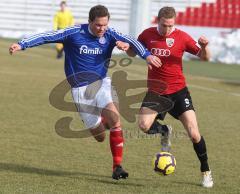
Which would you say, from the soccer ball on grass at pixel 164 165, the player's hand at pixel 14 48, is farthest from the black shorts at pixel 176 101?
the player's hand at pixel 14 48

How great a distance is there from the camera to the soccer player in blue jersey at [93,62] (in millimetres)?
9198

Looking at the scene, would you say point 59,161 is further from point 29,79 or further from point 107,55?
point 29,79

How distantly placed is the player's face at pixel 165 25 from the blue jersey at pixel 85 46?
360 millimetres

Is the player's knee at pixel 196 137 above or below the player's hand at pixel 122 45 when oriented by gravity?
below

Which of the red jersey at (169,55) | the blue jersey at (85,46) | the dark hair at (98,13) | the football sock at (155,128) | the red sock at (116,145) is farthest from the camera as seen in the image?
the football sock at (155,128)

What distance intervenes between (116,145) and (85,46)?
4.45 ft

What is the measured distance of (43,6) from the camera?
1710 inches

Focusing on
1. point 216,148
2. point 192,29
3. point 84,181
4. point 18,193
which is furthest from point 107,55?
point 192,29

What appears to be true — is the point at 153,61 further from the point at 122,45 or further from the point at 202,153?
the point at 202,153

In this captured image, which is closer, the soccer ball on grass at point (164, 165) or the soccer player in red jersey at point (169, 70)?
the soccer ball on grass at point (164, 165)

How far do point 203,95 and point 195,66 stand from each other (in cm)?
900

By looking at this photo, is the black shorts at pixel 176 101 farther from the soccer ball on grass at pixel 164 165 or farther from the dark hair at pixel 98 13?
the dark hair at pixel 98 13

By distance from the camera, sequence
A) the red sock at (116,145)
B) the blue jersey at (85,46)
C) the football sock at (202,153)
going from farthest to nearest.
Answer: the blue jersey at (85,46), the red sock at (116,145), the football sock at (202,153)

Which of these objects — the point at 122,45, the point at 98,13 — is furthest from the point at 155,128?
the point at 98,13
